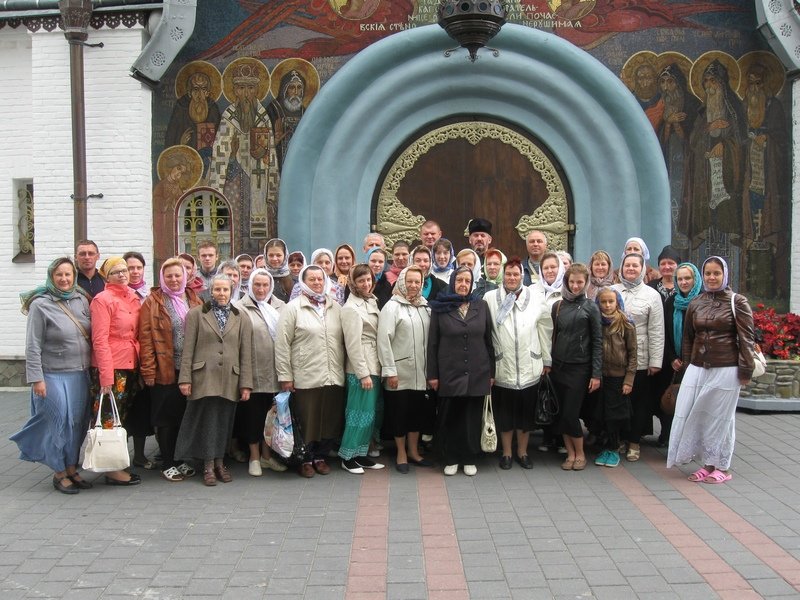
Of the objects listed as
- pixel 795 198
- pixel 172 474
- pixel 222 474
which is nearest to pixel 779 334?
pixel 795 198

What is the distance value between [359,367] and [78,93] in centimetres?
479

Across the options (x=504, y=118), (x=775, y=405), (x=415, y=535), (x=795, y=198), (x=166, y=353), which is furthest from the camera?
(x=504, y=118)

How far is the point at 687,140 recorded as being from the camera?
29.4ft

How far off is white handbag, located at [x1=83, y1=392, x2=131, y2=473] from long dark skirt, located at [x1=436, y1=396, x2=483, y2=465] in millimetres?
2286

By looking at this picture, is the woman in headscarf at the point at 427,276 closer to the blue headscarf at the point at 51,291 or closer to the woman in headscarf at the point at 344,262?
the woman in headscarf at the point at 344,262

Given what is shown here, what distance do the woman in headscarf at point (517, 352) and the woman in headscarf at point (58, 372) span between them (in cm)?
303

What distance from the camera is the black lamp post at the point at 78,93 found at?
856 cm

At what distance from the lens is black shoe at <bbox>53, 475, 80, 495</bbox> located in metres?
5.82

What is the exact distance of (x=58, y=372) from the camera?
230 inches

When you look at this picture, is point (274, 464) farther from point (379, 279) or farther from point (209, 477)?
point (379, 279)

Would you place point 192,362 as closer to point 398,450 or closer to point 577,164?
point 398,450

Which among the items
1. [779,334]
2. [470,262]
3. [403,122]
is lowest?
[779,334]

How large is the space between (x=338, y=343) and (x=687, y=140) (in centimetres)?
491

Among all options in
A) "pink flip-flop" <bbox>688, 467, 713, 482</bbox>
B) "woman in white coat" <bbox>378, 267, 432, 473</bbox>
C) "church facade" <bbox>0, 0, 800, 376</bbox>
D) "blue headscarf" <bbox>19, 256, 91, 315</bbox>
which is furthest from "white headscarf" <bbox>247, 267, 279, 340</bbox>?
"pink flip-flop" <bbox>688, 467, 713, 482</bbox>
